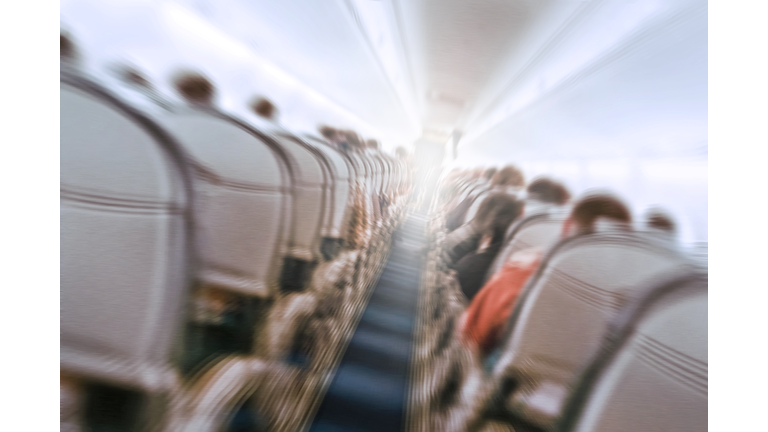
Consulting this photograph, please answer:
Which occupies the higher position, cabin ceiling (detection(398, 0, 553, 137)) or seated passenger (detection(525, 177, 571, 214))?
cabin ceiling (detection(398, 0, 553, 137))

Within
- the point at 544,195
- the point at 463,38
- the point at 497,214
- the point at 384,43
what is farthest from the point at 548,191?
the point at 384,43

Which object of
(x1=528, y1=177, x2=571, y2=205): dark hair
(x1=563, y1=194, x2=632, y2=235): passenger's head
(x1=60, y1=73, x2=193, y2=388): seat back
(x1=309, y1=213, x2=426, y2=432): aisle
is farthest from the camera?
(x1=309, y1=213, x2=426, y2=432): aisle

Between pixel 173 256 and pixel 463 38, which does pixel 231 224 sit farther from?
pixel 463 38

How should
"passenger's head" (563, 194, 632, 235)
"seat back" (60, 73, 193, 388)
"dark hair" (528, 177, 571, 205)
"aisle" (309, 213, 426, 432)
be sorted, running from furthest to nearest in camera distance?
1. "aisle" (309, 213, 426, 432)
2. "dark hair" (528, 177, 571, 205)
3. "passenger's head" (563, 194, 632, 235)
4. "seat back" (60, 73, 193, 388)

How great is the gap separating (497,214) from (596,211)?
0.22m

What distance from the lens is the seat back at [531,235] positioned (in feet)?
1.62

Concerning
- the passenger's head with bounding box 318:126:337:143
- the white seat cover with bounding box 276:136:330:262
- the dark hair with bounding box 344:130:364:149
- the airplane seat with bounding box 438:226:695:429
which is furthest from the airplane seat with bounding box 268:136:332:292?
the airplane seat with bounding box 438:226:695:429

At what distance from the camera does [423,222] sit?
113 cm

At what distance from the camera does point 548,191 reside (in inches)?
23.4

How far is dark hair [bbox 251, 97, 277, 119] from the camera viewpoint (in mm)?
482

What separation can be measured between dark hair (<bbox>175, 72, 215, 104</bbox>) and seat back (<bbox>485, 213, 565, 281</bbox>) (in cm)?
50

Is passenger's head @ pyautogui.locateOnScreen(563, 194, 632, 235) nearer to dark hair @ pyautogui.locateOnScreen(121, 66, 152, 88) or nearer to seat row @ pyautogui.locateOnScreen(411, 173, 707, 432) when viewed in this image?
seat row @ pyautogui.locateOnScreen(411, 173, 707, 432)
